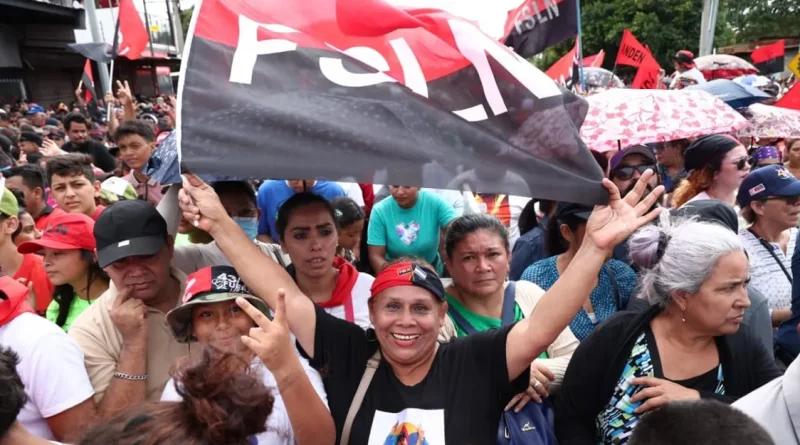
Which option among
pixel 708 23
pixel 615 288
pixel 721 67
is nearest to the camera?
pixel 615 288

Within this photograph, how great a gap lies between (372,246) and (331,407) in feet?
8.35

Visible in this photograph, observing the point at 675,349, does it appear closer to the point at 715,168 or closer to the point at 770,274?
the point at 770,274

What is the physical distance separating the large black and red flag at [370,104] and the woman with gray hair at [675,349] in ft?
1.82

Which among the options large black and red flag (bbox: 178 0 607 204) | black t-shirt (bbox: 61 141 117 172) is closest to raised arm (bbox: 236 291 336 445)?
large black and red flag (bbox: 178 0 607 204)

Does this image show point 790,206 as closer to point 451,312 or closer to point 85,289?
point 451,312

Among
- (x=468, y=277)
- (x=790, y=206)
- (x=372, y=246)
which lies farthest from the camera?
(x=372, y=246)

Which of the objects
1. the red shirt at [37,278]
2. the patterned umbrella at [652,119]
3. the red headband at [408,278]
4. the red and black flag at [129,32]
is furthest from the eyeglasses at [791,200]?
the red and black flag at [129,32]

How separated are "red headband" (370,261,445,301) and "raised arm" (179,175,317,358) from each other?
28 cm

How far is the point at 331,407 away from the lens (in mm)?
2266

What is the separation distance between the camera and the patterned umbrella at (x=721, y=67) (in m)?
13.5

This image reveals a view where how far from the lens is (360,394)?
2.25 m

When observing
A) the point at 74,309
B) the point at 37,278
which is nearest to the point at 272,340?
the point at 74,309

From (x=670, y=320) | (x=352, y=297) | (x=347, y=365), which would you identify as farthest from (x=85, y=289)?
(x=670, y=320)

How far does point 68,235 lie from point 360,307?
1.41 metres
